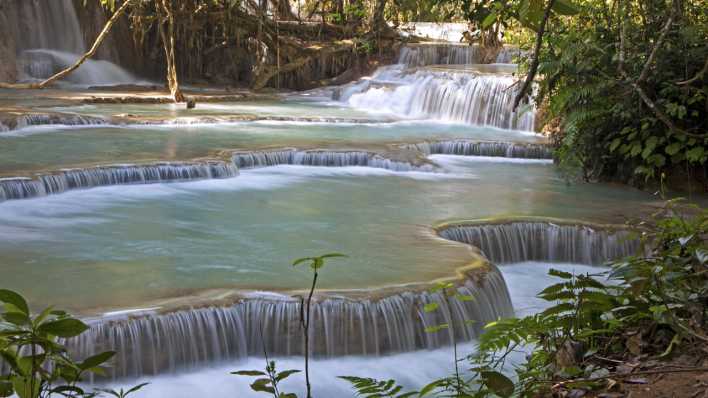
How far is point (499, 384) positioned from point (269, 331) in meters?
3.41

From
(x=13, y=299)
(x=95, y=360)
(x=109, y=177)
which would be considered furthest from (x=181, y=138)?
(x=13, y=299)

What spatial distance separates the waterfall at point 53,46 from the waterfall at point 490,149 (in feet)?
36.1

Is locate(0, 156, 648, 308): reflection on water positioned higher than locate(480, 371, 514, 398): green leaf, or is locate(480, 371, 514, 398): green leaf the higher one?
locate(480, 371, 514, 398): green leaf

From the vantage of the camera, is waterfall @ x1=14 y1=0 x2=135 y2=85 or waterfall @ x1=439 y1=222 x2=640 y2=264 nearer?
waterfall @ x1=439 y1=222 x2=640 y2=264

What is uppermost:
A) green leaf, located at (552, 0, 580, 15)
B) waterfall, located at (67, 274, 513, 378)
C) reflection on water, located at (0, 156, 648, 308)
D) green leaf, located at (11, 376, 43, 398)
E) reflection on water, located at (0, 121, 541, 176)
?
green leaf, located at (552, 0, 580, 15)

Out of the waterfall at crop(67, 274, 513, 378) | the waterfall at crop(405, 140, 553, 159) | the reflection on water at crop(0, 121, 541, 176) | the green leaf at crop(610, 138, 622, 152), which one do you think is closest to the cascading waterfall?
the reflection on water at crop(0, 121, 541, 176)

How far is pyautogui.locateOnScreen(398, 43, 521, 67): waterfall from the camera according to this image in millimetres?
21391

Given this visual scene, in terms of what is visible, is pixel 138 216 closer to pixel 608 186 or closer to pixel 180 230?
pixel 180 230

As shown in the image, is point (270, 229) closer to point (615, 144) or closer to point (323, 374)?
point (323, 374)

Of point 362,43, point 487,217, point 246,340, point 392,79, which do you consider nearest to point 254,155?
point 487,217

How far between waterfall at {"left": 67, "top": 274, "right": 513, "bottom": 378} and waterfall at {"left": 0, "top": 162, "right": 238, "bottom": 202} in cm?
400

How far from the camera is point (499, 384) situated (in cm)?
256

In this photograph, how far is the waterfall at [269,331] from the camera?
214 inches

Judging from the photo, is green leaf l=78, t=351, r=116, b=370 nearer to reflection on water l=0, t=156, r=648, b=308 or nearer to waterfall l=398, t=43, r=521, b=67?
reflection on water l=0, t=156, r=648, b=308
